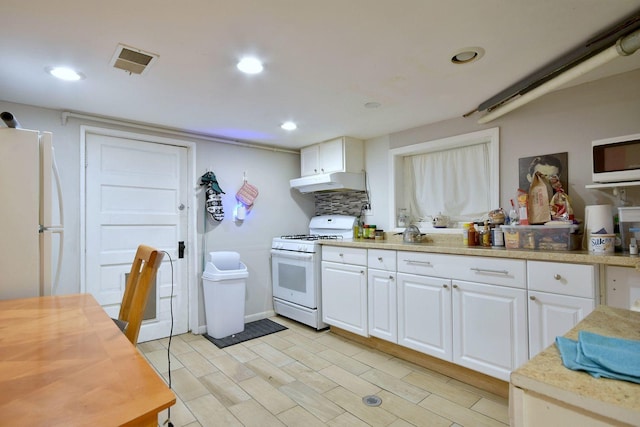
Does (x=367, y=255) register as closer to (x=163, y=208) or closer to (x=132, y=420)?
(x=163, y=208)

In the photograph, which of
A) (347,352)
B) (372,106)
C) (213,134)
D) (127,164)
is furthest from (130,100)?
(347,352)

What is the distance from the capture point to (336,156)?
3641 millimetres

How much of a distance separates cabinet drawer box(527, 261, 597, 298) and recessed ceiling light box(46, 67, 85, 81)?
3055mm

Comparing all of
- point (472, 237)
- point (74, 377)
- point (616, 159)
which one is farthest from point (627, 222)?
point (74, 377)

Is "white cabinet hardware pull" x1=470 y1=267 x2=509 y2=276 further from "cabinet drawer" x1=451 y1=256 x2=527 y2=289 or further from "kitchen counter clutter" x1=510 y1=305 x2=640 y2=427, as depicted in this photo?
"kitchen counter clutter" x1=510 y1=305 x2=640 y2=427

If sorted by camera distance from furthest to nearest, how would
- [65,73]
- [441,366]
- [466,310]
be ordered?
1. [441,366]
2. [466,310]
3. [65,73]

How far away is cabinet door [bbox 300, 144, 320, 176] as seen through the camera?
3.87 m

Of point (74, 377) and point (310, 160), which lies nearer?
point (74, 377)

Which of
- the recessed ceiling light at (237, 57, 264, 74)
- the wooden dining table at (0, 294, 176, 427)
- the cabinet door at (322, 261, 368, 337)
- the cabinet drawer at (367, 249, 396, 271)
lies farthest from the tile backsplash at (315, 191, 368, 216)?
the wooden dining table at (0, 294, 176, 427)

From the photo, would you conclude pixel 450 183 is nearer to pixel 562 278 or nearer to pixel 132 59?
pixel 562 278

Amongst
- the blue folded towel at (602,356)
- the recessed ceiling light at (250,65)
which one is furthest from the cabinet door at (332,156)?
the blue folded towel at (602,356)

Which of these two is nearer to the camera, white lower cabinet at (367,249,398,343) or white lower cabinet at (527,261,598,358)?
white lower cabinet at (527,261,598,358)

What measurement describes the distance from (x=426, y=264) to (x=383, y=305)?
57cm

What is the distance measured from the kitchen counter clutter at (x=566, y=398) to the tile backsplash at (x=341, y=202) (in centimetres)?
316
